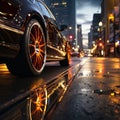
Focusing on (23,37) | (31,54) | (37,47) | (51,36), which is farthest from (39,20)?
(51,36)

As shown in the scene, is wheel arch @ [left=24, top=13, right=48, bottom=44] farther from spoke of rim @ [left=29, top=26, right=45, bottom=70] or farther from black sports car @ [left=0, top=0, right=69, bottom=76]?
spoke of rim @ [left=29, top=26, right=45, bottom=70]

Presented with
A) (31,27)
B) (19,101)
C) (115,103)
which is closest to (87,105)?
(115,103)

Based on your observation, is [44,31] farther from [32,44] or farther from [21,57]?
[21,57]

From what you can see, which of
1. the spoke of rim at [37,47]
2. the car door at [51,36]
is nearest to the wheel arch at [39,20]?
the spoke of rim at [37,47]

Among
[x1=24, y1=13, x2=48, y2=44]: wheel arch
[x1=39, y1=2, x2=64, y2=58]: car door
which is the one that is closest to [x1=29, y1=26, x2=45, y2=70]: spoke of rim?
[x1=24, y1=13, x2=48, y2=44]: wheel arch

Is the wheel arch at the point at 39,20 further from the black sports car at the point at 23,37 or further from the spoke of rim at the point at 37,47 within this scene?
the spoke of rim at the point at 37,47

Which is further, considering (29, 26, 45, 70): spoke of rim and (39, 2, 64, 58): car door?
(39, 2, 64, 58): car door

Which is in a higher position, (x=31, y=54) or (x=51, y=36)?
(x=51, y=36)

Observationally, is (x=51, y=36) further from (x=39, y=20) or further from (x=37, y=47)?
(x=37, y=47)

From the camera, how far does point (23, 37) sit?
6.32 metres

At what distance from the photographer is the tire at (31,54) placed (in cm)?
636

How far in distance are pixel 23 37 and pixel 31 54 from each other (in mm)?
560

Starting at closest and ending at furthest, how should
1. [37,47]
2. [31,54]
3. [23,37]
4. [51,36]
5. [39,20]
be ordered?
[23,37]
[31,54]
[37,47]
[39,20]
[51,36]

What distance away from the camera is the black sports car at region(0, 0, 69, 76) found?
552cm
